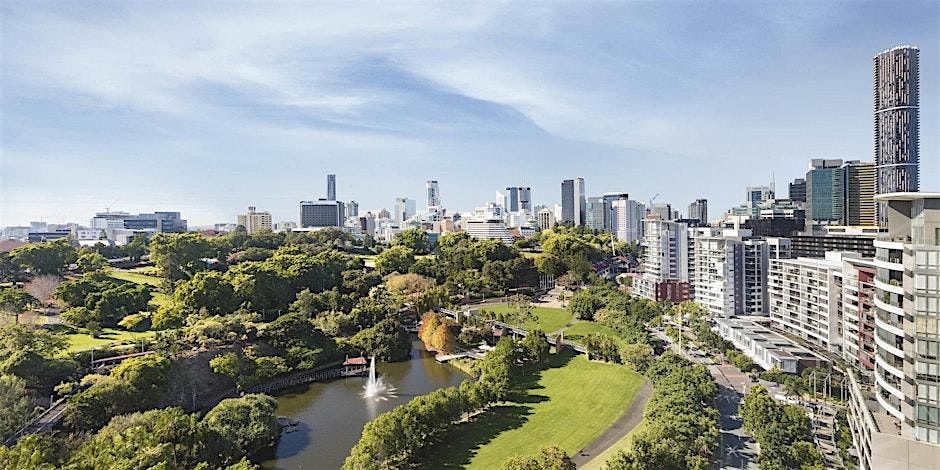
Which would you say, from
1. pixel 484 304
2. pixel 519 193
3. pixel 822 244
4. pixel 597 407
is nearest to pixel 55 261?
pixel 484 304

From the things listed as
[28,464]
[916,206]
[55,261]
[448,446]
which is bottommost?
[448,446]

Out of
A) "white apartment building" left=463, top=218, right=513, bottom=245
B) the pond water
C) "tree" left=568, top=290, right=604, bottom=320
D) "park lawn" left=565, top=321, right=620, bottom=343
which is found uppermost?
"white apartment building" left=463, top=218, right=513, bottom=245

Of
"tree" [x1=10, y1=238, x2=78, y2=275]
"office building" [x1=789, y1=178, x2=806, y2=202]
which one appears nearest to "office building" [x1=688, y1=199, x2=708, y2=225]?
"office building" [x1=789, y1=178, x2=806, y2=202]

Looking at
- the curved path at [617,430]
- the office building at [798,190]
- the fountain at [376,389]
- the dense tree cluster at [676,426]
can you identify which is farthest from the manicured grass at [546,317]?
the office building at [798,190]

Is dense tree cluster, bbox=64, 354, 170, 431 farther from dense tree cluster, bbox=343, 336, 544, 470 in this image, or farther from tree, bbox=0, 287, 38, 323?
tree, bbox=0, 287, 38, 323

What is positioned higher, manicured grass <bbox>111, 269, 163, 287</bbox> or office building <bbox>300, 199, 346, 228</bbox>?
office building <bbox>300, 199, 346, 228</bbox>

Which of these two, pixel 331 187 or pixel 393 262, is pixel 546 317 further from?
pixel 331 187

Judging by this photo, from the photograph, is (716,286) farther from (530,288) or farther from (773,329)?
(530,288)

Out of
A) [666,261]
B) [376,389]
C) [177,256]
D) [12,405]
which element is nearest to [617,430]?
[376,389]
